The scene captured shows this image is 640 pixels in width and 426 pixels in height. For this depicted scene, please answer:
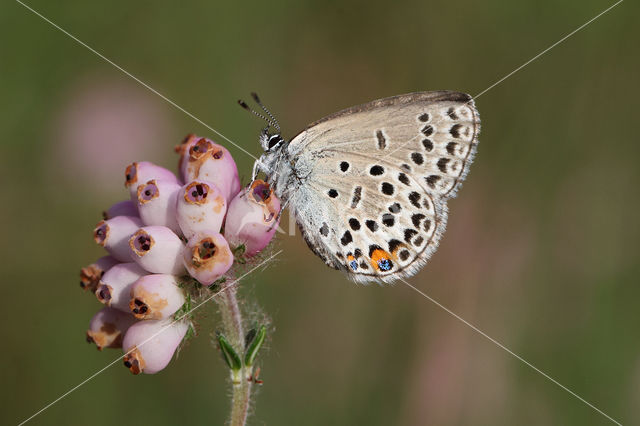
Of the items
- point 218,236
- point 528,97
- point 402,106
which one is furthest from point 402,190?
point 528,97

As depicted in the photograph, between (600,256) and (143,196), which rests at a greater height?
(143,196)

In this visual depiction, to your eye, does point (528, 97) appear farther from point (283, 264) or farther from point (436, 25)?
point (283, 264)

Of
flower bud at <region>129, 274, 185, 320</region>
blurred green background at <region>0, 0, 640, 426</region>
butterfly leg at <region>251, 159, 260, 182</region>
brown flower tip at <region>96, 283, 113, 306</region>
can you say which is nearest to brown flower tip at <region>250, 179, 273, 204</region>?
butterfly leg at <region>251, 159, 260, 182</region>

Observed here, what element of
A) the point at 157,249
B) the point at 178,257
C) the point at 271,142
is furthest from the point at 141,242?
the point at 271,142

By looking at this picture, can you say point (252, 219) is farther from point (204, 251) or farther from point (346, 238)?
point (346, 238)

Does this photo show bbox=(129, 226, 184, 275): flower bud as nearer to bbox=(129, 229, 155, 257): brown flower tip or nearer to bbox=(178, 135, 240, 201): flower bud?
bbox=(129, 229, 155, 257): brown flower tip
